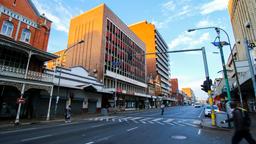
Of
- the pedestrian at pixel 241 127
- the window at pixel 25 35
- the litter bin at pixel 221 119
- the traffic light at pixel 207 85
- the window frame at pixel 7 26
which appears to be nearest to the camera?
Answer: the pedestrian at pixel 241 127

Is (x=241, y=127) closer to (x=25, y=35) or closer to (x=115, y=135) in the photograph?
(x=115, y=135)

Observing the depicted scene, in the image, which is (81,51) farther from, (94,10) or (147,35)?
(147,35)

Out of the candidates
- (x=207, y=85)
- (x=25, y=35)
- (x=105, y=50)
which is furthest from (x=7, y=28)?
(x=105, y=50)

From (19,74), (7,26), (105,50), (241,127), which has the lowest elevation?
(241,127)

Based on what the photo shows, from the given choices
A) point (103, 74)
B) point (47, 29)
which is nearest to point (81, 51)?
point (103, 74)

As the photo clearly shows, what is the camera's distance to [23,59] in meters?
20.8

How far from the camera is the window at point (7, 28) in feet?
63.1

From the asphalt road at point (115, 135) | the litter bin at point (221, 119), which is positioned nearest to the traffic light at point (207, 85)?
the litter bin at point (221, 119)

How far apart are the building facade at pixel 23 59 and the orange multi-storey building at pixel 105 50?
54.2 feet

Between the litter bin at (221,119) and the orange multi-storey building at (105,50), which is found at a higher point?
the orange multi-storey building at (105,50)

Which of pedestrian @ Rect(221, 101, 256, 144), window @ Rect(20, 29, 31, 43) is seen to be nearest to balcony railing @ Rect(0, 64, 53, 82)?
window @ Rect(20, 29, 31, 43)

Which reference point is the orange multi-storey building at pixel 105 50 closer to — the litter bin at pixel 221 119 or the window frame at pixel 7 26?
the window frame at pixel 7 26

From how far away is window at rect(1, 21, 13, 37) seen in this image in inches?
758

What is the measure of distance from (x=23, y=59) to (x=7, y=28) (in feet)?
13.0
